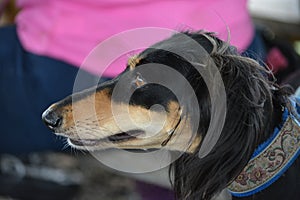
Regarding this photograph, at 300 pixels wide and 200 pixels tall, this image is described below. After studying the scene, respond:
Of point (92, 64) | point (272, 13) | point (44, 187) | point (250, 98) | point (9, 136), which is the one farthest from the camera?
point (272, 13)

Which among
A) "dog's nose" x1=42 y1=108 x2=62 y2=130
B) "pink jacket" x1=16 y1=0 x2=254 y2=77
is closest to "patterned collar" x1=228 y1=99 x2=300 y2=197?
"dog's nose" x1=42 y1=108 x2=62 y2=130

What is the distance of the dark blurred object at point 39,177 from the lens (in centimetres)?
240

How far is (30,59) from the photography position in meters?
2.02

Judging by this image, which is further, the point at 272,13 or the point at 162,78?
the point at 272,13

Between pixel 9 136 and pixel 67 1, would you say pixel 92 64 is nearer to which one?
pixel 67 1

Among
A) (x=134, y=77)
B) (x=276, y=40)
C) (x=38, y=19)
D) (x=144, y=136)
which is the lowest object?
(x=276, y=40)

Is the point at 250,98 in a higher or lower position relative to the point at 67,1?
higher

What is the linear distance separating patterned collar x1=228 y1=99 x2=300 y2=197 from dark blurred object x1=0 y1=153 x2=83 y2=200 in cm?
130

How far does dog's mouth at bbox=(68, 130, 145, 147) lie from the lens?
1.28m

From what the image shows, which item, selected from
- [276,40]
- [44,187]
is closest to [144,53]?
[276,40]

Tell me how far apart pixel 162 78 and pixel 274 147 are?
255mm

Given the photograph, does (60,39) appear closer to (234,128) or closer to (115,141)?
(115,141)

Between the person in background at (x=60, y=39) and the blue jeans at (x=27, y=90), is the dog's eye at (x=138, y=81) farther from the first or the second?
the blue jeans at (x=27, y=90)

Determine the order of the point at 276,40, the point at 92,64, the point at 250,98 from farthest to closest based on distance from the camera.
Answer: the point at 276,40
the point at 92,64
the point at 250,98
